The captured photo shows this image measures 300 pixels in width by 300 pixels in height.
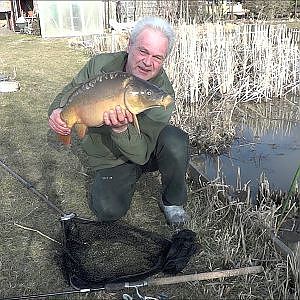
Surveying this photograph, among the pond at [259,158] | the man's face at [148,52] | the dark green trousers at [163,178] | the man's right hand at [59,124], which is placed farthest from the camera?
the pond at [259,158]

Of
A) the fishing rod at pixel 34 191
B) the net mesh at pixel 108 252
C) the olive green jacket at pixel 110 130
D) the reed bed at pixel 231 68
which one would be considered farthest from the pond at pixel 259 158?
the fishing rod at pixel 34 191

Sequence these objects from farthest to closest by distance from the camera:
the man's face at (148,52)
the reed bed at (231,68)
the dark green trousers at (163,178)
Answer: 1. the reed bed at (231,68)
2. the dark green trousers at (163,178)
3. the man's face at (148,52)

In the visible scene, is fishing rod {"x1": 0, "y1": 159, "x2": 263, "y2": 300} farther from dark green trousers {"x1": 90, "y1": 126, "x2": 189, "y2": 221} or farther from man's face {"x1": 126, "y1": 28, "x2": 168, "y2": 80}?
man's face {"x1": 126, "y1": 28, "x2": 168, "y2": 80}

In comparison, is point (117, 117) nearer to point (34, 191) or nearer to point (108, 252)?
point (108, 252)

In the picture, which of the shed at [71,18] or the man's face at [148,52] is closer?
the man's face at [148,52]

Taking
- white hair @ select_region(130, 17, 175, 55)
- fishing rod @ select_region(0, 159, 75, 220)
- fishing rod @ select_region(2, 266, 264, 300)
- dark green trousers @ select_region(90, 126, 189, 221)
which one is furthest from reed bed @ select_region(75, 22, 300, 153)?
fishing rod @ select_region(2, 266, 264, 300)

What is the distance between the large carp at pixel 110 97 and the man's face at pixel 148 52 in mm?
384

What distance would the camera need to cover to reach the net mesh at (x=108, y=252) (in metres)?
2.44

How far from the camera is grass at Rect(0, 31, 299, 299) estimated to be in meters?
2.38

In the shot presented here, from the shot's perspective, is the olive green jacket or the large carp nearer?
the large carp

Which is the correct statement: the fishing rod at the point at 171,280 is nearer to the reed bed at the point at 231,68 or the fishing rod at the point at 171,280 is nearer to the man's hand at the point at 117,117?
the man's hand at the point at 117,117

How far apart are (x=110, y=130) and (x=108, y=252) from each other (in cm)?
73

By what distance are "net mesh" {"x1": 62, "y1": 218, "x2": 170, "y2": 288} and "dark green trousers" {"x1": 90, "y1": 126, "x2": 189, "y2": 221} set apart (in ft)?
0.40

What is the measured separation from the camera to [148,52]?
2.67 meters
